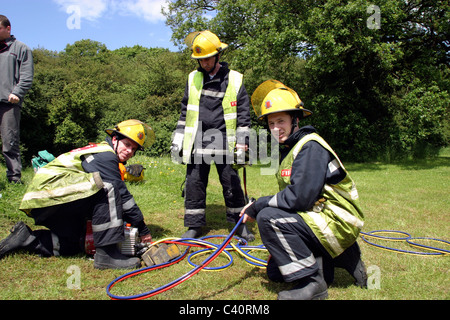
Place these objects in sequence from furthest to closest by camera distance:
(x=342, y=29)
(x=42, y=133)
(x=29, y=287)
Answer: (x=42, y=133)
(x=342, y=29)
(x=29, y=287)

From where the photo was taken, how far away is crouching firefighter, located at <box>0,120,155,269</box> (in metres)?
3.29

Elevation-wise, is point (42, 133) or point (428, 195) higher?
point (42, 133)

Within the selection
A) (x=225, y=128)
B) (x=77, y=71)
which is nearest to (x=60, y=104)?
(x=77, y=71)

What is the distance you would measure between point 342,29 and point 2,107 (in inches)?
427

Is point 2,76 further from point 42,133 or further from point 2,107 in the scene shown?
point 42,133

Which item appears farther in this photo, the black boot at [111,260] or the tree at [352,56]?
the tree at [352,56]

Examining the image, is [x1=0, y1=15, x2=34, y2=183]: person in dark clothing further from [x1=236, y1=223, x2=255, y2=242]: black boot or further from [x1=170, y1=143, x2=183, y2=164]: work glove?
[x1=236, y1=223, x2=255, y2=242]: black boot

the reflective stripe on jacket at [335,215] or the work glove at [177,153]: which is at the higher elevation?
the work glove at [177,153]

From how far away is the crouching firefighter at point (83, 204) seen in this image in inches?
129

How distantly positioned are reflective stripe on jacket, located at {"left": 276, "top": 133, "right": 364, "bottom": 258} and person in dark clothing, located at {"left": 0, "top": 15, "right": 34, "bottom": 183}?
4.59 m

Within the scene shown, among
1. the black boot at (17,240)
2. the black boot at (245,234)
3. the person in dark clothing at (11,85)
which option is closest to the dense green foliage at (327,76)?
the person in dark clothing at (11,85)

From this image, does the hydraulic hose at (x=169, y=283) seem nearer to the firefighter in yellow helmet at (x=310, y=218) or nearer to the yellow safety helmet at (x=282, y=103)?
the firefighter in yellow helmet at (x=310, y=218)

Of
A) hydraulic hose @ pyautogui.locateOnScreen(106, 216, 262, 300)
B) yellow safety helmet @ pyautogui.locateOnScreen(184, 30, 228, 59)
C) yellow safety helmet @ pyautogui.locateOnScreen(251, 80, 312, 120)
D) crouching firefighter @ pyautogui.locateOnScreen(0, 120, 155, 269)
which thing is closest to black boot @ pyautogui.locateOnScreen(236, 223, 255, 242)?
hydraulic hose @ pyautogui.locateOnScreen(106, 216, 262, 300)

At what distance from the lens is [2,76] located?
212 inches
